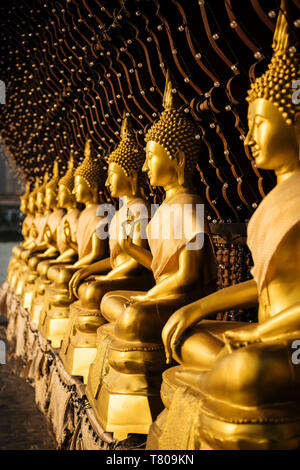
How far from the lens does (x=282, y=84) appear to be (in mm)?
1181

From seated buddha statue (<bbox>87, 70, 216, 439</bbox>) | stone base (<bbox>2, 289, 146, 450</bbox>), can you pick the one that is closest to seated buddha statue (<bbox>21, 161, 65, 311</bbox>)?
stone base (<bbox>2, 289, 146, 450</bbox>)

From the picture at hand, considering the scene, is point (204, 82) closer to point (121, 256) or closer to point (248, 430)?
point (121, 256)

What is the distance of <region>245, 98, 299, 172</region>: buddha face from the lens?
1179mm

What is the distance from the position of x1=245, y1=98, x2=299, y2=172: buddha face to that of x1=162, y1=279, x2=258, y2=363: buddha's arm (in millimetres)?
292

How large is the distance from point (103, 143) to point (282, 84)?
8.57 feet

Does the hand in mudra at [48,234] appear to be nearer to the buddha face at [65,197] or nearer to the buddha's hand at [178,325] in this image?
the buddha face at [65,197]

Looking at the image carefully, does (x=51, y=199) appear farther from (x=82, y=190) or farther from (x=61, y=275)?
(x=61, y=275)

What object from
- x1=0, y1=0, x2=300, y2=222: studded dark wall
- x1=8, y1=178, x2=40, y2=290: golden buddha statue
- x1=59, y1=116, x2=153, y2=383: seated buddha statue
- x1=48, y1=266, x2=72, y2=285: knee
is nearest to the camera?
x1=0, y1=0, x2=300, y2=222: studded dark wall

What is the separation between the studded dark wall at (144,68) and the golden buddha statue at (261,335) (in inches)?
9.9

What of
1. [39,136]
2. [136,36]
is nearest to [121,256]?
[136,36]

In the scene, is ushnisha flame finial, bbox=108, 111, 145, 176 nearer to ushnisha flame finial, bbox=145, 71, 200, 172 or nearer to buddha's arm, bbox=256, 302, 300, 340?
ushnisha flame finial, bbox=145, 71, 200, 172

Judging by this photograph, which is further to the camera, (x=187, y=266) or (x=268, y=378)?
(x=187, y=266)

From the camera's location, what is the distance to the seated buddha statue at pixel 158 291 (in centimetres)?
162

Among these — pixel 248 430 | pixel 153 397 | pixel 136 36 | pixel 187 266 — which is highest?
pixel 136 36
